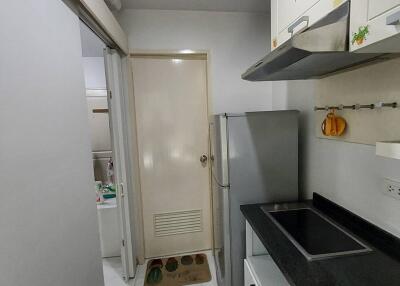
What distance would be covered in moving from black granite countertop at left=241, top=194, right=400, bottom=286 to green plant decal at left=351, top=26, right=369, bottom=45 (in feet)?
2.78

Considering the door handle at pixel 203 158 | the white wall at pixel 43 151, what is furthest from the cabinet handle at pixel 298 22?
the door handle at pixel 203 158

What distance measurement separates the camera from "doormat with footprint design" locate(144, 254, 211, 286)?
2.06 meters

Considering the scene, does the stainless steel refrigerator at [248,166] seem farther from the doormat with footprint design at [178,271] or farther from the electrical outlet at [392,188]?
the electrical outlet at [392,188]

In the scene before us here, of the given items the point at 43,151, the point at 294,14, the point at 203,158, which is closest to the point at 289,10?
the point at 294,14

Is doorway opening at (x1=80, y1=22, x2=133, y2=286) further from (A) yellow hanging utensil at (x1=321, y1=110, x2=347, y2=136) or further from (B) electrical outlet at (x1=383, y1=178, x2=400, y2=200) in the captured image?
(B) electrical outlet at (x1=383, y1=178, x2=400, y2=200)

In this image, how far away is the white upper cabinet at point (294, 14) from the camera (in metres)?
0.90

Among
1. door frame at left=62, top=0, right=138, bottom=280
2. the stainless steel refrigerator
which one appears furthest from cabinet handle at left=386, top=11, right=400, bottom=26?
door frame at left=62, top=0, right=138, bottom=280

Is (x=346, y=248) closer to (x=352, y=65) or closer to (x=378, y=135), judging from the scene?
(x=378, y=135)

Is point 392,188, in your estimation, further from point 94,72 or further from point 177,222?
point 94,72

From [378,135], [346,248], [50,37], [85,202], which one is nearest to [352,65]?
[378,135]

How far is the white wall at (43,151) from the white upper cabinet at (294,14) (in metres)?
1.01

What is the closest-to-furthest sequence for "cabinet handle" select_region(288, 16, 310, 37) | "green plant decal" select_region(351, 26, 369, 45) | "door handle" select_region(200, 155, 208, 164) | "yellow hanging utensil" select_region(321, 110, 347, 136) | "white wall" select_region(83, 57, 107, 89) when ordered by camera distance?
"green plant decal" select_region(351, 26, 369, 45) → "cabinet handle" select_region(288, 16, 310, 37) → "yellow hanging utensil" select_region(321, 110, 347, 136) → "door handle" select_region(200, 155, 208, 164) → "white wall" select_region(83, 57, 107, 89)

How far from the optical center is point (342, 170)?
1.40 metres

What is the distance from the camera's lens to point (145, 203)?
92.7 inches
